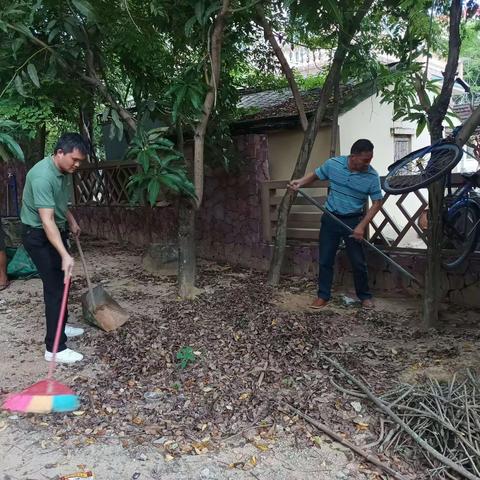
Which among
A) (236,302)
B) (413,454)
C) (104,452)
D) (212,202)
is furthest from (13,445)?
(212,202)

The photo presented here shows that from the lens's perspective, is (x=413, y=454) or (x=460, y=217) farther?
(x=460, y=217)

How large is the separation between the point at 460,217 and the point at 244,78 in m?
6.34

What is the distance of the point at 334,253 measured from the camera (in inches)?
197

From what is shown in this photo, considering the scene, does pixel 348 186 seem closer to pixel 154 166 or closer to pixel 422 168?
pixel 422 168

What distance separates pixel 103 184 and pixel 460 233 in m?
6.76

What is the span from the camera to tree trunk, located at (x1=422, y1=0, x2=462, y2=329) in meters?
3.76

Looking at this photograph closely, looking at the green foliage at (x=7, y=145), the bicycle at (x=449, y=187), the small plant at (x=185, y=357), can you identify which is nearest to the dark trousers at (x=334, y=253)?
the bicycle at (x=449, y=187)

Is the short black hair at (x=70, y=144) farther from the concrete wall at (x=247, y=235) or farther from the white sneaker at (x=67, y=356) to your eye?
the concrete wall at (x=247, y=235)

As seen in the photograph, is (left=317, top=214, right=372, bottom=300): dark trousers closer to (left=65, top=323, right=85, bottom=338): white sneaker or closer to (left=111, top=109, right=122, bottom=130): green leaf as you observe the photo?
(left=111, top=109, right=122, bottom=130): green leaf

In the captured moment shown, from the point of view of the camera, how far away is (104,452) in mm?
2697

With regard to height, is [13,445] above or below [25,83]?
below

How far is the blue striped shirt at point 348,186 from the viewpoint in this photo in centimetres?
475

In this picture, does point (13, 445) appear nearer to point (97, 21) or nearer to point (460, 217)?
point (97, 21)

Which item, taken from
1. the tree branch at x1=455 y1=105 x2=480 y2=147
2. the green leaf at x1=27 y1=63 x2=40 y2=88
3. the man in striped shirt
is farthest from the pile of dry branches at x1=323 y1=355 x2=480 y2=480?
the green leaf at x1=27 y1=63 x2=40 y2=88
